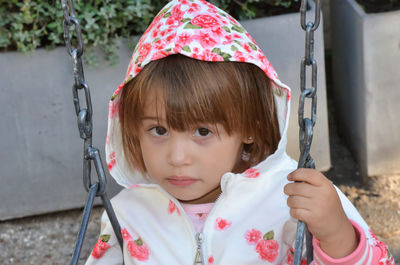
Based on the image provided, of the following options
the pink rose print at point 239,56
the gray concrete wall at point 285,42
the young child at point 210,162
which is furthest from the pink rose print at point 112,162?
the gray concrete wall at point 285,42

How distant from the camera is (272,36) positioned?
2.39 m

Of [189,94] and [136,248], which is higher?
[189,94]

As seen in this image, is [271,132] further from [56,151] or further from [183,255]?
[56,151]

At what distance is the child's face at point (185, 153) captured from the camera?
138 centimetres

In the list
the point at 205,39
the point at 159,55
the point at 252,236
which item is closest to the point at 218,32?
the point at 205,39

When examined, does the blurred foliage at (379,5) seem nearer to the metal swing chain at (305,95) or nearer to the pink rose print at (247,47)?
the pink rose print at (247,47)

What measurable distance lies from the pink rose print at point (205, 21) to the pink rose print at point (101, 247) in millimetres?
592

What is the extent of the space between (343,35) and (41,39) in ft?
4.13

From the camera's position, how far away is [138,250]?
160cm

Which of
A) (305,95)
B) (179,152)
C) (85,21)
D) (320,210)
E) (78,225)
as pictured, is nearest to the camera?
(305,95)

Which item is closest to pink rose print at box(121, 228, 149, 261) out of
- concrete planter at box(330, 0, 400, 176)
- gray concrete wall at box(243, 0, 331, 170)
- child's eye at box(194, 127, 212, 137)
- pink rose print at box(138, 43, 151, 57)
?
child's eye at box(194, 127, 212, 137)

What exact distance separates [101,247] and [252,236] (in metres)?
0.39

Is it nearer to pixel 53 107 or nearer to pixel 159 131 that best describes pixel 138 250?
pixel 159 131

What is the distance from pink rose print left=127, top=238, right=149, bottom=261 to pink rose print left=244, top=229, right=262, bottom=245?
260 mm
